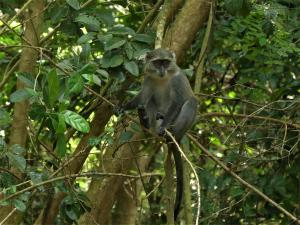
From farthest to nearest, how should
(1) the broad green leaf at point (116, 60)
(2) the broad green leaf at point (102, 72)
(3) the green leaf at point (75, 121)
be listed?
(1) the broad green leaf at point (116, 60) < (2) the broad green leaf at point (102, 72) < (3) the green leaf at point (75, 121)

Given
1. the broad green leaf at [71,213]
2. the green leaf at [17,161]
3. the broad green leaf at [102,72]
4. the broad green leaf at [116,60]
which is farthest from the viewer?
the broad green leaf at [71,213]

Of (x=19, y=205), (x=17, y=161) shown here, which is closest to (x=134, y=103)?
(x=17, y=161)

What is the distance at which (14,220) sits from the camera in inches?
178

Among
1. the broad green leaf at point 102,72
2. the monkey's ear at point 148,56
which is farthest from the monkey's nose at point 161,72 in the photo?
the broad green leaf at point 102,72

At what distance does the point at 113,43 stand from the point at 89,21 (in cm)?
31

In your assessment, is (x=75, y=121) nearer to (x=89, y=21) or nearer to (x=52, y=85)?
(x=52, y=85)

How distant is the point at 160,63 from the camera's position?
15.5 ft

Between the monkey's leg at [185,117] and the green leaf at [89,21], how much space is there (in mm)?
950

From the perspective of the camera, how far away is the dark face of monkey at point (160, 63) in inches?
177

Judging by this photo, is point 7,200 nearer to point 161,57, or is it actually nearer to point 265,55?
point 161,57

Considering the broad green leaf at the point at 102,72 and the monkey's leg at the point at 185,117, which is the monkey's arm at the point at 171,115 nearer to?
the monkey's leg at the point at 185,117

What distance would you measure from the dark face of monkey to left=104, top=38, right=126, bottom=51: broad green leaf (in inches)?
11.2

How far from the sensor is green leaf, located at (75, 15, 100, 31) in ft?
14.3

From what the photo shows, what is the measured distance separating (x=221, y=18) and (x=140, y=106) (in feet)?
4.54
